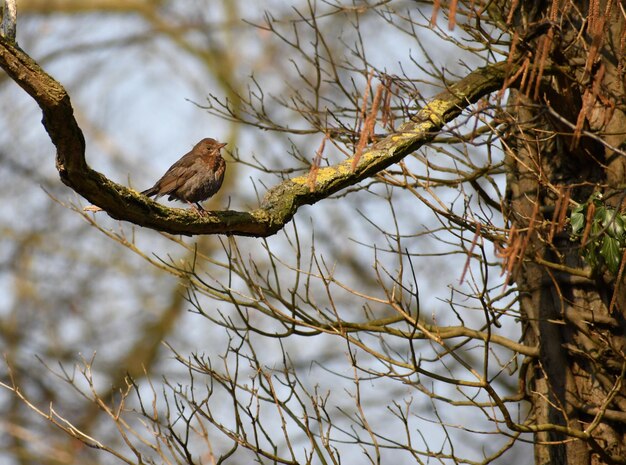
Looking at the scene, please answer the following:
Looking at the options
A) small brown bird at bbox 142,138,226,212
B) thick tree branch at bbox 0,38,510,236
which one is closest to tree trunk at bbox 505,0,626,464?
thick tree branch at bbox 0,38,510,236

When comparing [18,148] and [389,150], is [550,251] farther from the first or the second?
[18,148]

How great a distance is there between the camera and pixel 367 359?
12.1 metres

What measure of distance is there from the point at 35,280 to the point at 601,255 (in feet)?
34.9

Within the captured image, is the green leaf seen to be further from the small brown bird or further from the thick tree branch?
the small brown bird

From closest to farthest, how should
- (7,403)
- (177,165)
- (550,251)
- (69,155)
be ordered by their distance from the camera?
(69,155)
(550,251)
(177,165)
(7,403)

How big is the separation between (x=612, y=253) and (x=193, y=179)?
10.3ft

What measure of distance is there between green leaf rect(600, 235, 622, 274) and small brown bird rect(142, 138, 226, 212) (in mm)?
2979

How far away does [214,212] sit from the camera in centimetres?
414

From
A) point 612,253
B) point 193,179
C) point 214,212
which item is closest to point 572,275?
point 612,253

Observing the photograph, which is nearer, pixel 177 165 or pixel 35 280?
pixel 177 165

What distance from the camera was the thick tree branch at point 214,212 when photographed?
3.16m

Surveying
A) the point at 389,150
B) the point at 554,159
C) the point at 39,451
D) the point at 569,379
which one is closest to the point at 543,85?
the point at 554,159

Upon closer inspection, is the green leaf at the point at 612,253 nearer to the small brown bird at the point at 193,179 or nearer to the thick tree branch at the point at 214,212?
the thick tree branch at the point at 214,212

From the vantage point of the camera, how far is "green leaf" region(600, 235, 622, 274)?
418 cm
